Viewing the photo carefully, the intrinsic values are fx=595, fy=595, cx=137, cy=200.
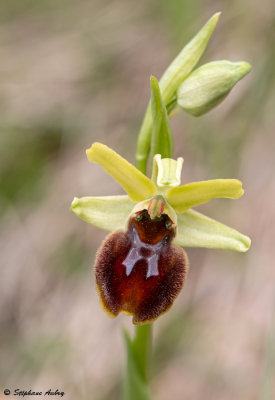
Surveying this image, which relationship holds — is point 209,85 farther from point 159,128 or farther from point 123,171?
point 123,171

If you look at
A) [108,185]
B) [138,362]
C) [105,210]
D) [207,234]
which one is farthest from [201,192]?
[108,185]

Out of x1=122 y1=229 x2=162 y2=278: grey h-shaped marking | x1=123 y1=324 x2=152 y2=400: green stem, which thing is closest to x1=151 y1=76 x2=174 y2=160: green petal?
x1=122 y1=229 x2=162 y2=278: grey h-shaped marking

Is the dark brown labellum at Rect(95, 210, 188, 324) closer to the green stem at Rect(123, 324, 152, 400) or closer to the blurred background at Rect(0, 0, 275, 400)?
the green stem at Rect(123, 324, 152, 400)

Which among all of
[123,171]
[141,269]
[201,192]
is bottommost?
[141,269]

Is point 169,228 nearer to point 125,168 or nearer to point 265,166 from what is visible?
point 125,168

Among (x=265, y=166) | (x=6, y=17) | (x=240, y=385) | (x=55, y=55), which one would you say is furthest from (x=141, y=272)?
(x=6, y=17)

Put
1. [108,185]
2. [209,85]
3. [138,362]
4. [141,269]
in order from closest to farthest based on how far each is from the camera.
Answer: [141,269], [209,85], [138,362], [108,185]
